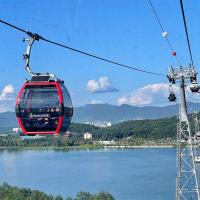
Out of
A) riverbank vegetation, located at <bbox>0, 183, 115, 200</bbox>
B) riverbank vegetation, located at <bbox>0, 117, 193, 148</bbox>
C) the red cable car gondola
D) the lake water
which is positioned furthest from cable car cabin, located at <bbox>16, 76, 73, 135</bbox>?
riverbank vegetation, located at <bbox>0, 117, 193, 148</bbox>

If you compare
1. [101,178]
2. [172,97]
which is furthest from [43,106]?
[101,178]

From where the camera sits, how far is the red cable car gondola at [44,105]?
4691mm

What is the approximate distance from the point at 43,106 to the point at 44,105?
0.02m

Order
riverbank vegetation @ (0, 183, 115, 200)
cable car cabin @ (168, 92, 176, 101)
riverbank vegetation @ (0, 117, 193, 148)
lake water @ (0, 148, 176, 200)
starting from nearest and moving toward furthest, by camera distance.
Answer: cable car cabin @ (168, 92, 176, 101) < riverbank vegetation @ (0, 183, 115, 200) < lake water @ (0, 148, 176, 200) < riverbank vegetation @ (0, 117, 193, 148)

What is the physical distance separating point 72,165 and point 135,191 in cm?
1895

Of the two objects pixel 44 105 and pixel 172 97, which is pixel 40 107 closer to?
pixel 44 105

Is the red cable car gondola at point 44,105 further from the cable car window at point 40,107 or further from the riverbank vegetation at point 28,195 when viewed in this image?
the riverbank vegetation at point 28,195

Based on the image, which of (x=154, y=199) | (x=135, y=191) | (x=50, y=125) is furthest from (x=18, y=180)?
(x=50, y=125)

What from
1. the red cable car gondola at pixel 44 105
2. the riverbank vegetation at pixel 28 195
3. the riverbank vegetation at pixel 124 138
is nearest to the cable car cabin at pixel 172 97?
the red cable car gondola at pixel 44 105

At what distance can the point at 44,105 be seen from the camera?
477cm

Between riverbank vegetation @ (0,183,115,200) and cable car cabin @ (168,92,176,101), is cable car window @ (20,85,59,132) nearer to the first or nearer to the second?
cable car cabin @ (168,92,176,101)

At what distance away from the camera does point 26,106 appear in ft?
A: 15.8

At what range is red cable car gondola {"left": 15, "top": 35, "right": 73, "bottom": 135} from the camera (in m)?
4.69

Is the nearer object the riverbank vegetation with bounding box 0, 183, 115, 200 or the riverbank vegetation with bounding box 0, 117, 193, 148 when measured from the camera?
the riverbank vegetation with bounding box 0, 183, 115, 200
